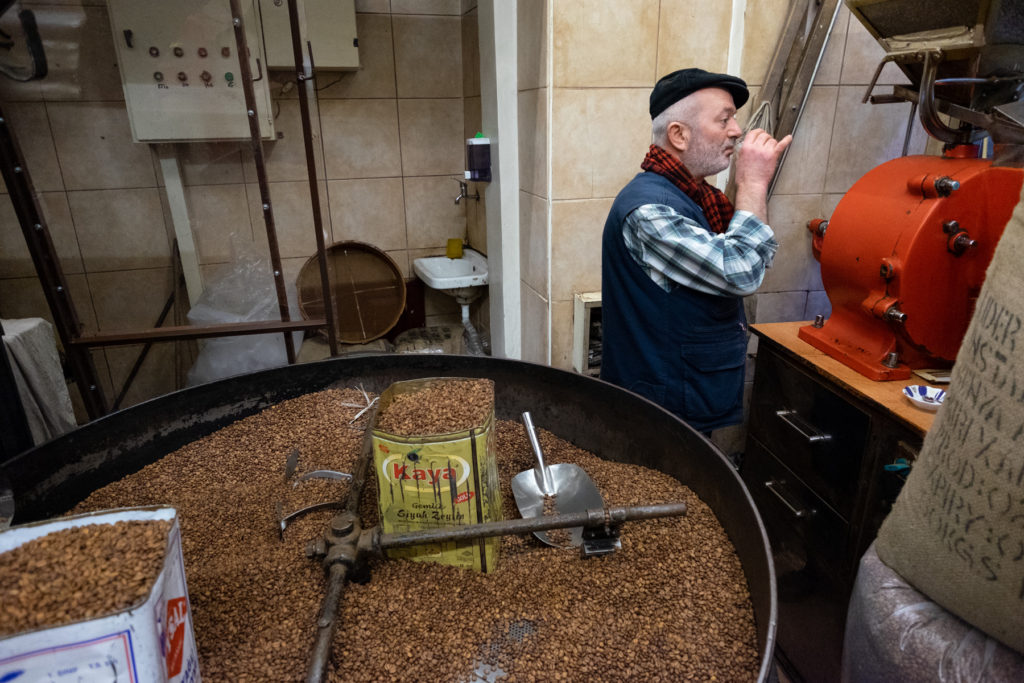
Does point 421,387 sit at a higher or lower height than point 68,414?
higher

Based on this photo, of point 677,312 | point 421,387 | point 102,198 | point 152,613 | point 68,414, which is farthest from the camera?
point 102,198

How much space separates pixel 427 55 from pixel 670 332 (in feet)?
7.16

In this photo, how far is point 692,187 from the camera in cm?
144

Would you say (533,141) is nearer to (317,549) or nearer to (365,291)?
(365,291)

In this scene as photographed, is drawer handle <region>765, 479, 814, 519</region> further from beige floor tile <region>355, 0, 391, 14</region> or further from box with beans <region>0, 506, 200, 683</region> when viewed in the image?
beige floor tile <region>355, 0, 391, 14</region>

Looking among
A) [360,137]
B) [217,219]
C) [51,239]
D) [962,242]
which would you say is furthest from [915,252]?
[360,137]

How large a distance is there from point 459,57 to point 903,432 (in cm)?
261

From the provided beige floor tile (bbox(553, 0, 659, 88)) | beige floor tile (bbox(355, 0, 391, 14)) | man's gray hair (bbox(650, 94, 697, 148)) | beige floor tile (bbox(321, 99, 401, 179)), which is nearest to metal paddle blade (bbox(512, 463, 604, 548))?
man's gray hair (bbox(650, 94, 697, 148))

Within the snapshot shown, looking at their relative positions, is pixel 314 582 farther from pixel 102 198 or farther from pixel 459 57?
pixel 459 57

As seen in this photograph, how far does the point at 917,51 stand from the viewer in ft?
4.21

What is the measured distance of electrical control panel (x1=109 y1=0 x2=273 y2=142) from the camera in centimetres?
169

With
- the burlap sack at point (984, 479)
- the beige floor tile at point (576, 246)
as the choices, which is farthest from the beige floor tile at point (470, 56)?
the burlap sack at point (984, 479)

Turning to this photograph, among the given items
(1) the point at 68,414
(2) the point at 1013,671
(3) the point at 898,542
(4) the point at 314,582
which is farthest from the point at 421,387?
(1) the point at 68,414

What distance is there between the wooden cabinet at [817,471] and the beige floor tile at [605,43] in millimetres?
879
